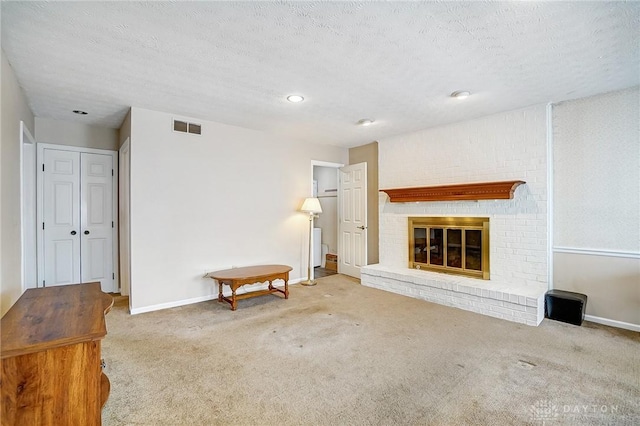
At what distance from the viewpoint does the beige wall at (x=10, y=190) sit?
7.44 feet

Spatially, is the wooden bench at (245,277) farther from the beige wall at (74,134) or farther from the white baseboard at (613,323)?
the white baseboard at (613,323)

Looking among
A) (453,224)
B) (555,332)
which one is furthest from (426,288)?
(555,332)

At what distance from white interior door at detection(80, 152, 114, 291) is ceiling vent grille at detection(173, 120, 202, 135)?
1.44 meters

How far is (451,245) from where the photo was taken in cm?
432

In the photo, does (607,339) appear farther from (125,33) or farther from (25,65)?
(25,65)

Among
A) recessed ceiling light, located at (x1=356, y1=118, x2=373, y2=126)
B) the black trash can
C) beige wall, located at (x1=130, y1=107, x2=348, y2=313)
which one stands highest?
recessed ceiling light, located at (x1=356, y1=118, x2=373, y2=126)

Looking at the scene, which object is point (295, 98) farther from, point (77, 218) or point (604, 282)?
point (604, 282)

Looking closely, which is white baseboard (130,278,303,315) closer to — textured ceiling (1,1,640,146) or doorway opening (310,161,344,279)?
doorway opening (310,161,344,279)

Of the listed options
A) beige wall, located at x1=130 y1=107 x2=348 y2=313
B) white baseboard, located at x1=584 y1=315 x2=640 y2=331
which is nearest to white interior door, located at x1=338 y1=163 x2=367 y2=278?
beige wall, located at x1=130 y1=107 x2=348 y2=313

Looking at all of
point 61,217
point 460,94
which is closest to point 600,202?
point 460,94

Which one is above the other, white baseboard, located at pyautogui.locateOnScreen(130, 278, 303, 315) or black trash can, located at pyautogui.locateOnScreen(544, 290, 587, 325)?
black trash can, located at pyautogui.locateOnScreen(544, 290, 587, 325)

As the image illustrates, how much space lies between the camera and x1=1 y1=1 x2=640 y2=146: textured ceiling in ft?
6.22

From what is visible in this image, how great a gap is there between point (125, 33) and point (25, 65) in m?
1.19

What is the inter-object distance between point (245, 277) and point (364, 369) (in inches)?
77.5
